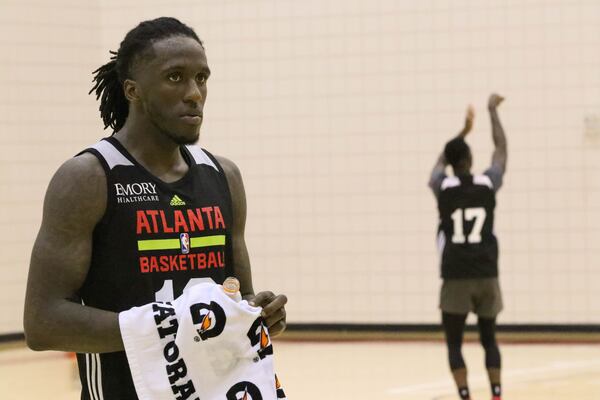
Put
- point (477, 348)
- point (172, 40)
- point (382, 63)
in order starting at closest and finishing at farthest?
point (172, 40) → point (477, 348) → point (382, 63)

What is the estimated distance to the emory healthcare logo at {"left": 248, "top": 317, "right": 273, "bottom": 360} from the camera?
8.58 feet

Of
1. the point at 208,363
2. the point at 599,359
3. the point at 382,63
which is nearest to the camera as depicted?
the point at 208,363

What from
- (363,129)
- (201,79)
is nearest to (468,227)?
(363,129)

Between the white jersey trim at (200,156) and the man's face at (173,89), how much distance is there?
194 millimetres

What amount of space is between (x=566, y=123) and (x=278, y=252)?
11.6ft

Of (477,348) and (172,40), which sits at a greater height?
(172,40)

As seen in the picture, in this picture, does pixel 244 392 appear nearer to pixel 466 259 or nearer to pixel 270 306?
pixel 270 306

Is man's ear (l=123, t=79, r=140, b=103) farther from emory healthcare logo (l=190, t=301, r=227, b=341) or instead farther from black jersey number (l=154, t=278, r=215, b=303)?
emory healthcare logo (l=190, t=301, r=227, b=341)

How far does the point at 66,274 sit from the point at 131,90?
524mm

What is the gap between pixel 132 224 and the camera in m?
2.69

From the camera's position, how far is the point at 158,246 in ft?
8.91

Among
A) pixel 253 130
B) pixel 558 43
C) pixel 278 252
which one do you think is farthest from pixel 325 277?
pixel 558 43

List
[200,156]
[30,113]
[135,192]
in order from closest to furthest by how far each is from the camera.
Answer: [135,192] → [200,156] → [30,113]

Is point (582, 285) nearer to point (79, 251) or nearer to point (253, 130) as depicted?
point (253, 130)
